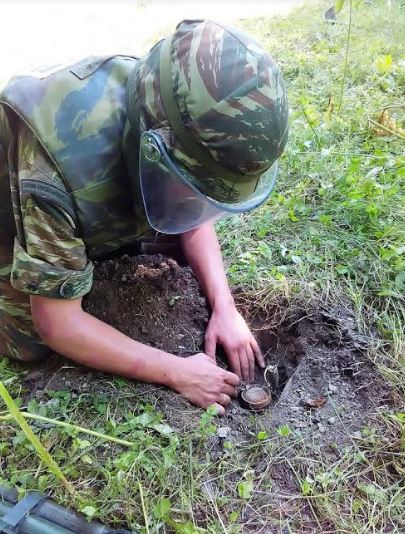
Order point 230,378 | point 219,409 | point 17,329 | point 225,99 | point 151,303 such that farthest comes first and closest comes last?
point 151,303 < point 17,329 < point 230,378 < point 219,409 < point 225,99

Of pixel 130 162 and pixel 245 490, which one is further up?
pixel 130 162

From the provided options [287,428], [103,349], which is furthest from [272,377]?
[103,349]

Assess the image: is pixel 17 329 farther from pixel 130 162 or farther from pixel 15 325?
pixel 130 162

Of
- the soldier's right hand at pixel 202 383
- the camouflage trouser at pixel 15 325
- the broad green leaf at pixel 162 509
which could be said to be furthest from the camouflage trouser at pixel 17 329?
the broad green leaf at pixel 162 509

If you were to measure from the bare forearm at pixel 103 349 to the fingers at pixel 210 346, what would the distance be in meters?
0.22

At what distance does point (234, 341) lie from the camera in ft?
6.97

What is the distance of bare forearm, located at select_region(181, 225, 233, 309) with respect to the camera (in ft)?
7.21

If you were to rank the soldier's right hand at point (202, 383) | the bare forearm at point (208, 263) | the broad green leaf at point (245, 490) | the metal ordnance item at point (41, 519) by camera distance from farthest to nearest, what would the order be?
the bare forearm at point (208, 263), the soldier's right hand at point (202, 383), the broad green leaf at point (245, 490), the metal ordnance item at point (41, 519)

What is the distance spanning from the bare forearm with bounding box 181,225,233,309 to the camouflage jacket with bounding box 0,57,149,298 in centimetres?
58

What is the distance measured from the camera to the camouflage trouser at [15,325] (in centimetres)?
210

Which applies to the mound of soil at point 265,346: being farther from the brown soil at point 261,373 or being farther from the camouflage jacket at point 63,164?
the camouflage jacket at point 63,164

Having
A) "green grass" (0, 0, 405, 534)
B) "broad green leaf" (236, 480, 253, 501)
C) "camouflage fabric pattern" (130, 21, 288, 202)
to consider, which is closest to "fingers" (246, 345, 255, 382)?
"green grass" (0, 0, 405, 534)

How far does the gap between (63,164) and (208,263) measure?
82cm

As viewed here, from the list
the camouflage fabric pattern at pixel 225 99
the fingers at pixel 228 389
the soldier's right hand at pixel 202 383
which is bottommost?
the fingers at pixel 228 389
